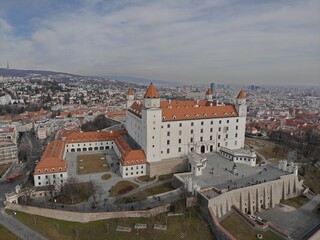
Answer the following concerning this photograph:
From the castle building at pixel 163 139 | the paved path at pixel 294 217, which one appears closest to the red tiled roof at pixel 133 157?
the castle building at pixel 163 139

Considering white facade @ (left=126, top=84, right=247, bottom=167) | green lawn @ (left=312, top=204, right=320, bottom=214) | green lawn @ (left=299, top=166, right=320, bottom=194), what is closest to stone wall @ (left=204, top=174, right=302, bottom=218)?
green lawn @ (left=312, top=204, right=320, bottom=214)

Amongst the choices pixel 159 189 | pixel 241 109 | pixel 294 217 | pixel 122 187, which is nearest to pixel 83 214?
pixel 122 187

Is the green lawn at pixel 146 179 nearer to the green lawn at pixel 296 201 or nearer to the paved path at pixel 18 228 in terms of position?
the paved path at pixel 18 228

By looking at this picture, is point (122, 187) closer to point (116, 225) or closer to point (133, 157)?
point (133, 157)

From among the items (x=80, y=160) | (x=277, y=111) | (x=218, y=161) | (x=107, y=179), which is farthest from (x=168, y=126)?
(x=277, y=111)

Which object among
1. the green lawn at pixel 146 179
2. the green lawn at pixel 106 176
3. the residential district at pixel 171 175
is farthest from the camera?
the green lawn at pixel 106 176

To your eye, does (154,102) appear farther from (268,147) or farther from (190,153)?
(268,147)

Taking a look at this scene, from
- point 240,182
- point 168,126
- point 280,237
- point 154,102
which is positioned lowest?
point 280,237
